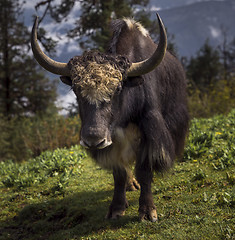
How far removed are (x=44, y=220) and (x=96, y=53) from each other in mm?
2750

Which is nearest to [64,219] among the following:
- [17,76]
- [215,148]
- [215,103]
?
[215,148]

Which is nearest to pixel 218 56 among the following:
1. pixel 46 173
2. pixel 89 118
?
pixel 46 173

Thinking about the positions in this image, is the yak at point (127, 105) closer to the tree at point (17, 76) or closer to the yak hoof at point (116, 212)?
the yak hoof at point (116, 212)

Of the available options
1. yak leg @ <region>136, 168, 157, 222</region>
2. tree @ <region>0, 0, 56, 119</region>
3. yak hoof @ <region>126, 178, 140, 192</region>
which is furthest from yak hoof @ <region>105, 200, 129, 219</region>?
tree @ <region>0, 0, 56, 119</region>

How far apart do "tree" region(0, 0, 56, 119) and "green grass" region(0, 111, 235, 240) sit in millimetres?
12449

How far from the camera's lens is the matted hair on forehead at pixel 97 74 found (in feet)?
10.1

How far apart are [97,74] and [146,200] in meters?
1.73

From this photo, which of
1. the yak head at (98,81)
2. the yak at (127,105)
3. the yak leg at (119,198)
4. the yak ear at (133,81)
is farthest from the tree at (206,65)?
the yak head at (98,81)

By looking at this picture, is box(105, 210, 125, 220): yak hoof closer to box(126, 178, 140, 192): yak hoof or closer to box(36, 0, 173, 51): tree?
box(126, 178, 140, 192): yak hoof

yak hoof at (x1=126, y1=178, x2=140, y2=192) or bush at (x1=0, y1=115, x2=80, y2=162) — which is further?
bush at (x1=0, y1=115, x2=80, y2=162)

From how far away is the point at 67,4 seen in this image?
13.9 m

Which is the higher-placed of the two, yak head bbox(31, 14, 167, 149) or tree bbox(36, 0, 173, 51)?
tree bbox(36, 0, 173, 51)

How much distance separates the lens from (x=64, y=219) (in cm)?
444

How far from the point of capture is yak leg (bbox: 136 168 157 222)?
3.62 meters
